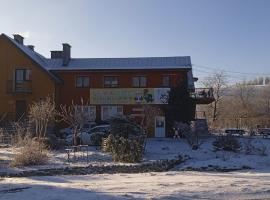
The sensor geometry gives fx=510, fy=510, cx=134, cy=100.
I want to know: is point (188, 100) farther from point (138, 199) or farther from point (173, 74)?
point (138, 199)

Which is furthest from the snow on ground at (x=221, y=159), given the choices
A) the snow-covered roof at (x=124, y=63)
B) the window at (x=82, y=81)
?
the window at (x=82, y=81)

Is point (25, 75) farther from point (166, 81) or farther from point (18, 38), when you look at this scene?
point (166, 81)

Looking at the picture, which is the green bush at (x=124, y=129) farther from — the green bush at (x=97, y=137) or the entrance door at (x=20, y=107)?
the entrance door at (x=20, y=107)

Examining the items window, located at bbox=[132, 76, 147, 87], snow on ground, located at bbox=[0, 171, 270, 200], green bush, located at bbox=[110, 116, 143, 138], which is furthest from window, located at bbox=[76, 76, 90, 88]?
snow on ground, located at bbox=[0, 171, 270, 200]

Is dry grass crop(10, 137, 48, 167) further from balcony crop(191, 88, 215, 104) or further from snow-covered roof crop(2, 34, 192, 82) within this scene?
balcony crop(191, 88, 215, 104)

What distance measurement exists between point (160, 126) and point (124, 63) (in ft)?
22.2

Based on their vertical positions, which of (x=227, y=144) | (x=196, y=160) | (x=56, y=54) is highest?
(x=56, y=54)

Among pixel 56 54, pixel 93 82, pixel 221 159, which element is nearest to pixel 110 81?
pixel 93 82

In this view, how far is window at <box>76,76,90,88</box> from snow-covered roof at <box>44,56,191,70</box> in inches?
36.9

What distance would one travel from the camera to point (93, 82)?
4466 cm

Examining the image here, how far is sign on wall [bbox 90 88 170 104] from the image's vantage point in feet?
141

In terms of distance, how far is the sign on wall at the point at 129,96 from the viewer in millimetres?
43125

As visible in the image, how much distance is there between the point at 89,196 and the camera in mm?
11031

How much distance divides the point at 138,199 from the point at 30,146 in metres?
11.3
